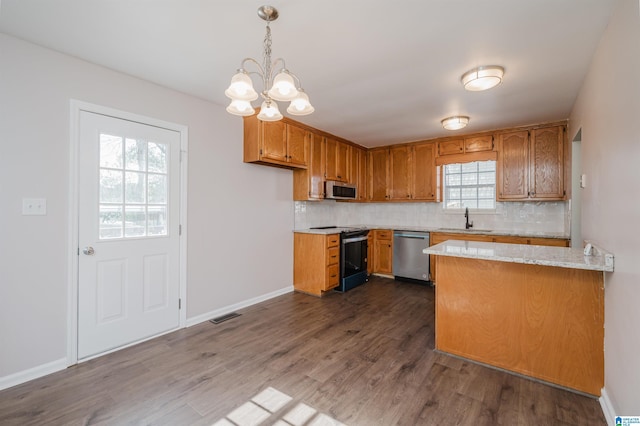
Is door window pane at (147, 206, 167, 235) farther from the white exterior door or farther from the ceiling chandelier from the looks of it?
the ceiling chandelier

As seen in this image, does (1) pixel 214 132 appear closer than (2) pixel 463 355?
No

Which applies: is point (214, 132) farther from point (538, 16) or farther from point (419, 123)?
point (538, 16)

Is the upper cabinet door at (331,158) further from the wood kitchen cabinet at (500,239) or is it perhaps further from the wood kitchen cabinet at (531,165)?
the wood kitchen cabinet at (531,165)

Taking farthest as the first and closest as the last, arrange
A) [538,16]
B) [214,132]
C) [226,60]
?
[214,132]
[226,60]
[538,16]

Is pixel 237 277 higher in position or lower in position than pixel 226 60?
lower

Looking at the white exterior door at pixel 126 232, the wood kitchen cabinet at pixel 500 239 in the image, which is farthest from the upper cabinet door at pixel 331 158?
the white exterior door at pixel 126 232

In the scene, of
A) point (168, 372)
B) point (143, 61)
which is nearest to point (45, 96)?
point (143, 61)

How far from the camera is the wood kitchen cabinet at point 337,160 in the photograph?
4.74 meters

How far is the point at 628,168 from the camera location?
4.86 ft

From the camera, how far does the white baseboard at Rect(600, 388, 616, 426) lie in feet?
5.38

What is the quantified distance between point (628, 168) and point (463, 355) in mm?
1772

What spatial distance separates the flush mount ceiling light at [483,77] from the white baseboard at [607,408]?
2.43m

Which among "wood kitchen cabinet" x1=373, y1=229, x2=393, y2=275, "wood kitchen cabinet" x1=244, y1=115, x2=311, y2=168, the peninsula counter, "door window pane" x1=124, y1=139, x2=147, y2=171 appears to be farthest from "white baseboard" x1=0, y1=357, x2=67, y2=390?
"wood kitchen cabinet" x1=373, y1=229, x2=393, y2=275

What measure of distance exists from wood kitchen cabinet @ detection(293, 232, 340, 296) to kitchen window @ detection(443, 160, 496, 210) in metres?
2.27
